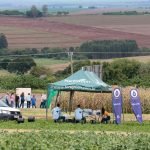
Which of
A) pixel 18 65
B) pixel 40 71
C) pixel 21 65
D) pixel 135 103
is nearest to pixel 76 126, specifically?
pixel 135 103

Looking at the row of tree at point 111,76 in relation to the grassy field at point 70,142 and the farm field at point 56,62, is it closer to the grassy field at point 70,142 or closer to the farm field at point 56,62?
the farm field at point 56,62

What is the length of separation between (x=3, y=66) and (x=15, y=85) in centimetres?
2025

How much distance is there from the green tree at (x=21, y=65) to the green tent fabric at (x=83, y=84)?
153 feet

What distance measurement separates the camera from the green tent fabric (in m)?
37.1

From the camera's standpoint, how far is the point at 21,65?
88750mm

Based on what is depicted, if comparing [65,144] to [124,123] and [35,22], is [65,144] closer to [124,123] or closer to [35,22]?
[124,123]

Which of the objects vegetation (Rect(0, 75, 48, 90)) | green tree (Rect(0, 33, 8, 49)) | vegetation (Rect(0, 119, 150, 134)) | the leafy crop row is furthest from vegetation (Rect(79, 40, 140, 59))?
the leafy crop row

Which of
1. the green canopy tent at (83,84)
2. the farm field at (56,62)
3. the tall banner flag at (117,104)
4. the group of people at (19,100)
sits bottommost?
the farm field at (56,62)

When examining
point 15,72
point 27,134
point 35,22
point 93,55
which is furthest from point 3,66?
point 27,134

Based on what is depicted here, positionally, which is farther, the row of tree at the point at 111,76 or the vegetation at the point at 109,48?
the vegetation at the point at 109,48

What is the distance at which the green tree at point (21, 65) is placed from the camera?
281 ft

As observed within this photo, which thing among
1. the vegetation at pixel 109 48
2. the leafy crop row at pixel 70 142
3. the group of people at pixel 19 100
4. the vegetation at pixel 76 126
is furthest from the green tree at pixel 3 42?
the leafy crop row at pixel 70 142

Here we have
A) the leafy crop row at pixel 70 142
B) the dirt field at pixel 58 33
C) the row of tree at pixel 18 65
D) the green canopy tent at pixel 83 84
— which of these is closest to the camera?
the leafy crop row at pixel 70 142

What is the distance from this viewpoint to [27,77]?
6944 cm
